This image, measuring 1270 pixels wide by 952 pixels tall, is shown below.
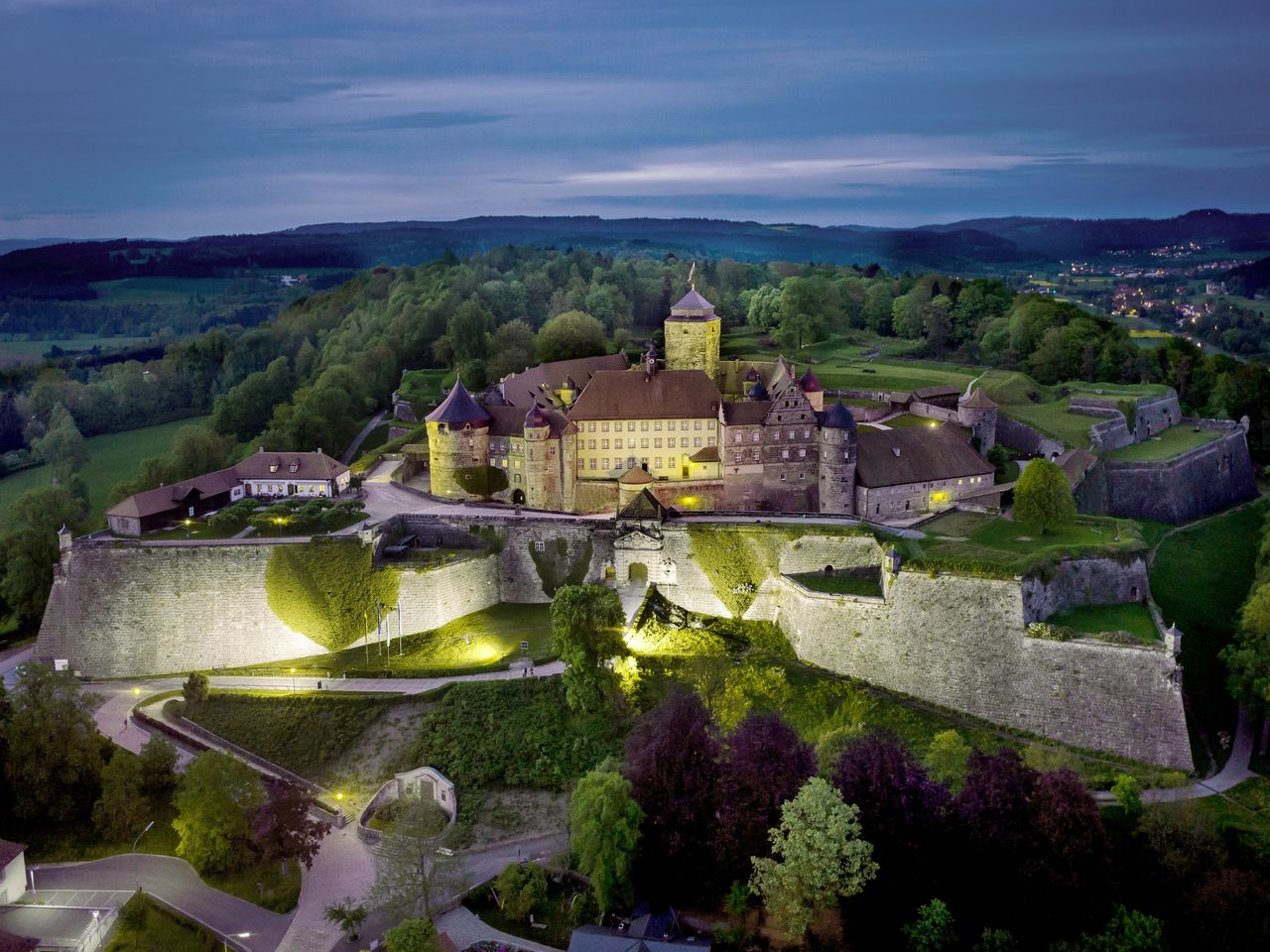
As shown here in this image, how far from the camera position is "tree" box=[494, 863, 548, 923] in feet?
97.7

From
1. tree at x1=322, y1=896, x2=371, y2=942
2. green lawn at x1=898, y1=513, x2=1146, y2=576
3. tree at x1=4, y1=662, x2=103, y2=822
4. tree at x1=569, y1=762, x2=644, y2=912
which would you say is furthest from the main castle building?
tree at x1=322, y1=896, x2=371, y2=942

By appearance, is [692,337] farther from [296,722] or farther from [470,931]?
[470,931]

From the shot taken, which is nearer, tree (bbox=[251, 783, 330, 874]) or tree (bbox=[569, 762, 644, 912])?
tree (bbox=[569, 762, 644, 912])

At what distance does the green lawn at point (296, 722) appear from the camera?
3775 centimetres

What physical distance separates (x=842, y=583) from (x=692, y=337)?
662 inches

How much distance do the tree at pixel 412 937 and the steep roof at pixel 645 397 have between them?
950 inches

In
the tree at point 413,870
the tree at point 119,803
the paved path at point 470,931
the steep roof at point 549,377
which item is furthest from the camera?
the steep roof at point 549,377

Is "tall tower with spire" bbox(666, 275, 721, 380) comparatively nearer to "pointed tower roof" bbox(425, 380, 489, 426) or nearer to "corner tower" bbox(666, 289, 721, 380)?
"corner tower" bbox(666, 289, 721, 380)

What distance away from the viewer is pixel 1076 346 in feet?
221

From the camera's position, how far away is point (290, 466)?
49.9 m

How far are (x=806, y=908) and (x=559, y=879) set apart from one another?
685 centimetres

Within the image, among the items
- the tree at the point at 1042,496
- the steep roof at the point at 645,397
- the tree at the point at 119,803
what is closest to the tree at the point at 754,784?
the tree at the point at 1042,496

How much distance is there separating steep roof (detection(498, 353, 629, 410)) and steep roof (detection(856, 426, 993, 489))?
12.8m

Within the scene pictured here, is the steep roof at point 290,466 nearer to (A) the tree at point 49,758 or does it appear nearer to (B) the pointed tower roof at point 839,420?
(A) the tree at point 49,758
